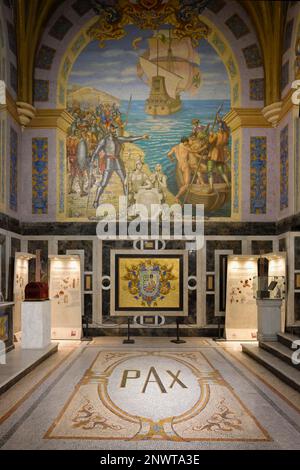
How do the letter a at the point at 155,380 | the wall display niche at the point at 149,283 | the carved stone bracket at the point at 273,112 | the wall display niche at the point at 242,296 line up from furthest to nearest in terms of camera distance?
the wall display niche at the point at 149,283
the carved stone bracket at the point at 273,112
the wall display niche at the point at 242,296
the letter a at the point at 155,380

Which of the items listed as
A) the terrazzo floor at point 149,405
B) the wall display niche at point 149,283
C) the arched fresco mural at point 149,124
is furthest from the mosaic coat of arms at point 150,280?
the terrazzo floor at point 149,405

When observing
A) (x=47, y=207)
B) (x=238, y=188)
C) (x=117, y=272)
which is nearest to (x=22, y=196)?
(x=47, y=207)

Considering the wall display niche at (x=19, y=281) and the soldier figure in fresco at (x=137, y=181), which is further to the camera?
the soldier figure in fresco at (x=137, y=181)

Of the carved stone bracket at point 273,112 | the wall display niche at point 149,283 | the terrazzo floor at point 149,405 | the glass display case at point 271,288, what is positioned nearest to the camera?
the terrazzo floor at point 149,405

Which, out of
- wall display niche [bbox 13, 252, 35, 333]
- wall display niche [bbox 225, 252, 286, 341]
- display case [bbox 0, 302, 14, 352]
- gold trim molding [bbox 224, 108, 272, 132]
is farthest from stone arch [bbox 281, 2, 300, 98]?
display case [bbox 0, 302, 14, 352]

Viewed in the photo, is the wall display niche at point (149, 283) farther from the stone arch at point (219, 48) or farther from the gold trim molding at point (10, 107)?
the stone arch at point (219, 48)

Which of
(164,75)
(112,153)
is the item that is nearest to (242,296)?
(112,153)

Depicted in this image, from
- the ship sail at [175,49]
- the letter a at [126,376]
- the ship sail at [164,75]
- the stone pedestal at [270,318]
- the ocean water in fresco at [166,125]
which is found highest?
the ship sail at [175,49]

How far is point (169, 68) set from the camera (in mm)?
13375

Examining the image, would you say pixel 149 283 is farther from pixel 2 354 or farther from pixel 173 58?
pixel 173 58

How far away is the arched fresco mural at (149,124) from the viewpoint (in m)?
13.2

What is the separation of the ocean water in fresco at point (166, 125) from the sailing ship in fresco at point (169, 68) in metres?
0.27

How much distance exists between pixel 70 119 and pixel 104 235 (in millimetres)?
3669

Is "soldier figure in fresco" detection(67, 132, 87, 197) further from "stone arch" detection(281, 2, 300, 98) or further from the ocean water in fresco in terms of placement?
"stone arch" detection(281, 2, 300, 98)
